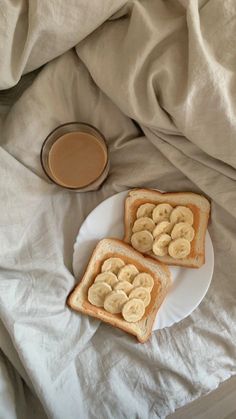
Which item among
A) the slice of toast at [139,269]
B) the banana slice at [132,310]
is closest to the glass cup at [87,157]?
the slice of toast at [139,269]

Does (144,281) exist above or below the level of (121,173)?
below

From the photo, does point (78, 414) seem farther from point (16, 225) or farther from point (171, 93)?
point (171, 93)

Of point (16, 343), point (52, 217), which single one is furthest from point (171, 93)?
point (16, 343)

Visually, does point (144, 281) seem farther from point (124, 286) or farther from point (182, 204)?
point (182, 204)

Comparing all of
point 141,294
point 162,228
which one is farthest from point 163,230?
point 141,294

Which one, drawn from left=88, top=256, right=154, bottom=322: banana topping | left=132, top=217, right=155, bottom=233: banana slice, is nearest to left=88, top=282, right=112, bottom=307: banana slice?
left=88, top=256, right=154, bottom=322: banana topping

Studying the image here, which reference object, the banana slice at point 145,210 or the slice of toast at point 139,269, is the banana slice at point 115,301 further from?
the banana slice at point 145,210
